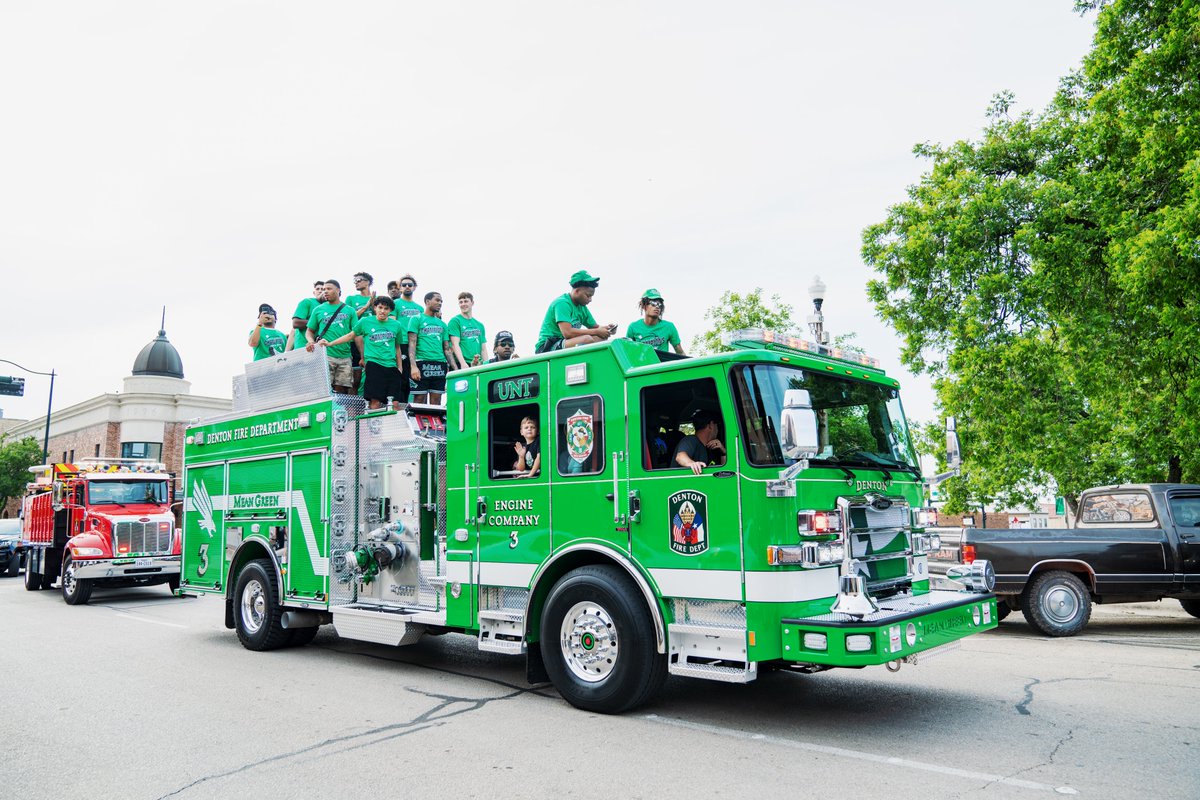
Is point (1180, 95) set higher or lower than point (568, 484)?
higher

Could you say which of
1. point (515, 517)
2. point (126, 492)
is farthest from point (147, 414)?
point (515, 517)

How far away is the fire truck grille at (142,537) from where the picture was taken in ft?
53.6

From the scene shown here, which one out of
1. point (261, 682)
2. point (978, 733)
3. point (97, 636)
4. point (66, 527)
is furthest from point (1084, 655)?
point (66, 527)

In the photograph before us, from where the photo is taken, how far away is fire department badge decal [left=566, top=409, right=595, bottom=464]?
6844 millimetres

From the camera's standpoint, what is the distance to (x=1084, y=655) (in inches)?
360

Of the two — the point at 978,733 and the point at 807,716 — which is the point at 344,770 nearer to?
the point at 807,716

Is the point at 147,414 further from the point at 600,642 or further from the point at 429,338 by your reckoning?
the point at 600,642

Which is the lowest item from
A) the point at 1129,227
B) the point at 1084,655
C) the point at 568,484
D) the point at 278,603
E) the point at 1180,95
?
the point at 1084,655

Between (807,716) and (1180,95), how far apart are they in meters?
11.9

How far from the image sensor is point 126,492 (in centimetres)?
1759

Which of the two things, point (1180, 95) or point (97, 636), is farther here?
point (1180, 95)

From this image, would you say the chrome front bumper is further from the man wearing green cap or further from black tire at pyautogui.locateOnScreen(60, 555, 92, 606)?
the man wearing green cap

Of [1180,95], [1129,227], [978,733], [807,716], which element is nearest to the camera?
[978,733]

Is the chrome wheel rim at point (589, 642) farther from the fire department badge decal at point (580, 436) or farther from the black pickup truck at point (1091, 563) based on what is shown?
the black pickup truck at point (1091, 563)
